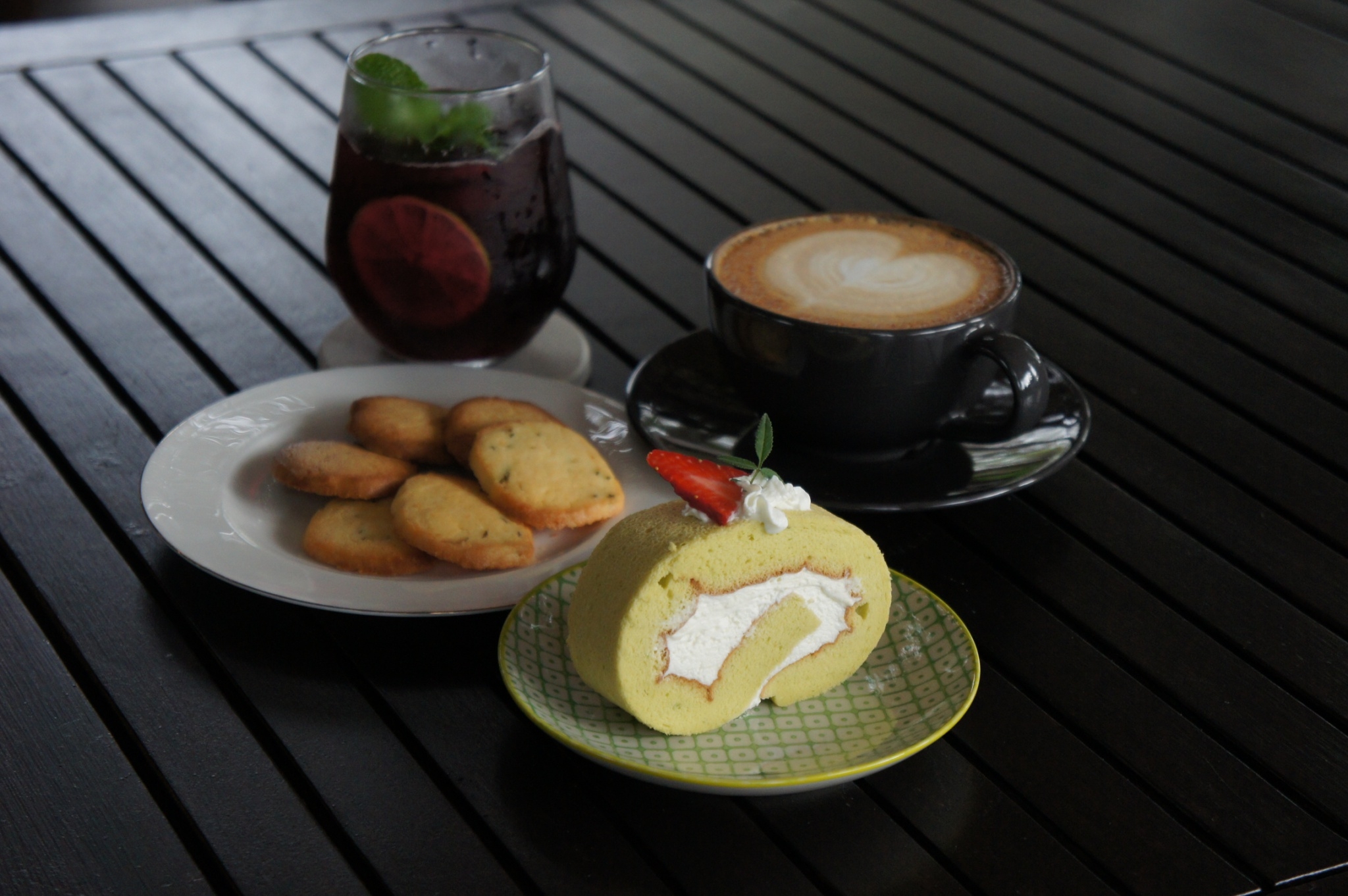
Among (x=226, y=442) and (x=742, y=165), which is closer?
(x=226, y=442)

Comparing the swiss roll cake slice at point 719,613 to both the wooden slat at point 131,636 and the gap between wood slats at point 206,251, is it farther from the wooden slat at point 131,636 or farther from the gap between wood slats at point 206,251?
the gap between wood slats at point 206,251

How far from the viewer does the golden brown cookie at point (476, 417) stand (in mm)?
974

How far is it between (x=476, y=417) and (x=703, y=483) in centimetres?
26

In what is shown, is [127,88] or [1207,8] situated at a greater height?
[1207,8]

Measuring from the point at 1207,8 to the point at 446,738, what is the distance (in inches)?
60.9

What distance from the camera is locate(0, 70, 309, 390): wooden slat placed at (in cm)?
117

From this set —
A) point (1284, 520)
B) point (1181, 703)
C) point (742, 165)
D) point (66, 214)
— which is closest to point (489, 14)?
point (742, 165)

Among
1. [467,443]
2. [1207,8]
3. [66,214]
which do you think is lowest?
[66,214]

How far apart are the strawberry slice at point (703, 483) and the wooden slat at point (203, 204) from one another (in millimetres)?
497

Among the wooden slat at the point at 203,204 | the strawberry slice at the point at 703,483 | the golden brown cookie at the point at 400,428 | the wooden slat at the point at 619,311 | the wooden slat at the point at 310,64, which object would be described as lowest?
the wooden slat at the point at 203,204

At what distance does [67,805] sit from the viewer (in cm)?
73

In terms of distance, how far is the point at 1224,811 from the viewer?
739 mm

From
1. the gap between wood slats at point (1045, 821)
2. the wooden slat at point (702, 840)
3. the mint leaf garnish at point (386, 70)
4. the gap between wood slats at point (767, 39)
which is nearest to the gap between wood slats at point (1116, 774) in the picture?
the gap between wood slats at point (1045, 821)

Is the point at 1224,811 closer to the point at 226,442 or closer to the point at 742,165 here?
the point at 226,442
